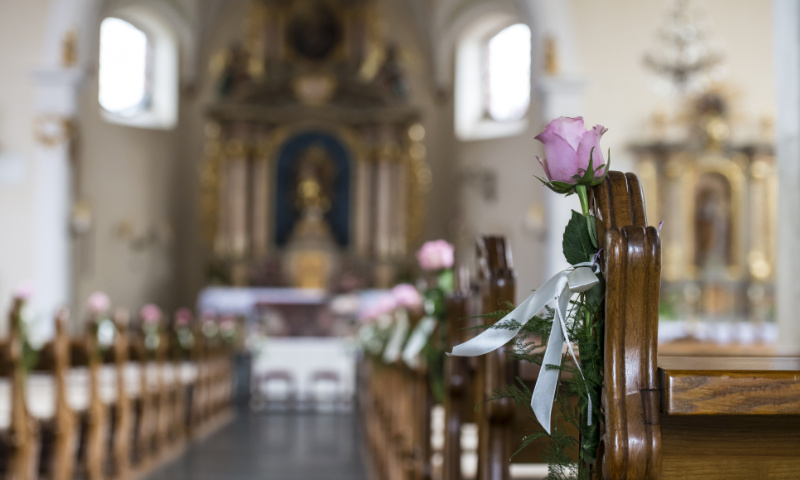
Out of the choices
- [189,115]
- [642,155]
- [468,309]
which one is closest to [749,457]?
[468,309]

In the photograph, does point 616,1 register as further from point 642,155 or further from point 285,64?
point 285,64

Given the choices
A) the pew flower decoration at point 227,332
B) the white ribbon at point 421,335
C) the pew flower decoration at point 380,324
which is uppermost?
the white ribbon at point 421,335

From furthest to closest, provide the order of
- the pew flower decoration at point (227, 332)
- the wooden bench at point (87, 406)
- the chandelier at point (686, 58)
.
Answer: the pew flower decoration at point (227, 332)
the chandelier at point (686, 58)
the wooden bench at point (87, 406)

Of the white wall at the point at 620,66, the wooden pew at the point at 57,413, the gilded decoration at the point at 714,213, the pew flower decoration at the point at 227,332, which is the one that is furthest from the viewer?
the pew flower decoration at the point at 227,332

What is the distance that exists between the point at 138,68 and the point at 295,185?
3.41 m

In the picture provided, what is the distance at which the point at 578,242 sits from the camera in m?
1.17

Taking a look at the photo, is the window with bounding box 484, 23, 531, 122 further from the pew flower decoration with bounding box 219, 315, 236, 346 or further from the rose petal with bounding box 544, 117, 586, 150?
the rose petal with bounding box 544, 117, 586, 150

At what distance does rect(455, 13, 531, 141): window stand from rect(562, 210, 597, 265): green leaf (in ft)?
43.1

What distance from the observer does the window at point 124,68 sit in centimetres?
1415

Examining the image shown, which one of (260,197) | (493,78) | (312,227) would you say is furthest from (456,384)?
(493,78)

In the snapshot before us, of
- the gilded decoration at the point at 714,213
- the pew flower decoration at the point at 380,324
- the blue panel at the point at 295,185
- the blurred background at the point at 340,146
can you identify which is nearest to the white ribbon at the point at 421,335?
the pew flower decoration at the point at 380,324

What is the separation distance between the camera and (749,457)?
120cm

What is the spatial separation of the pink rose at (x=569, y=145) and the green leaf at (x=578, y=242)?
6 centimetres

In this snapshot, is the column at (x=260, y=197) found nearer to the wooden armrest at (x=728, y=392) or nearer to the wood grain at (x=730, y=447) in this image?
the wood grain at (x=730, y=447)
